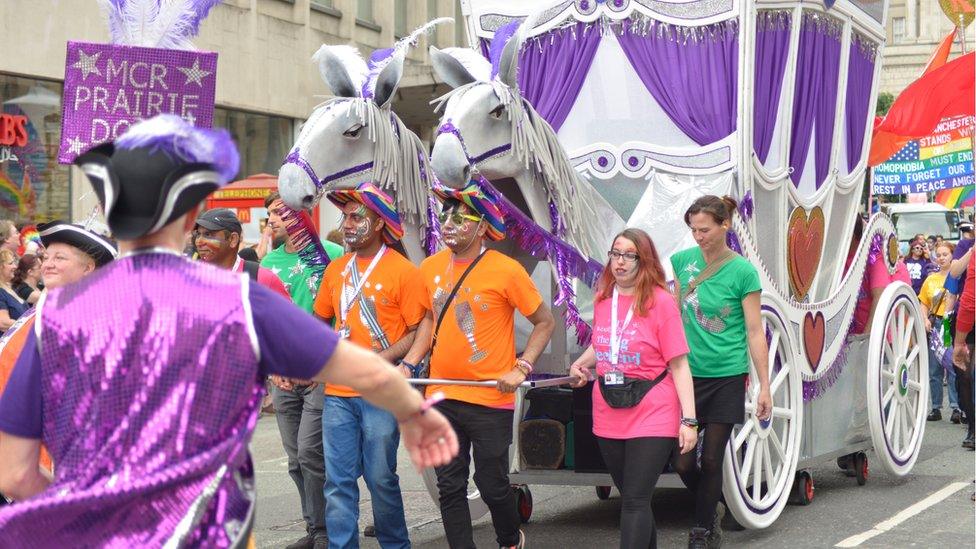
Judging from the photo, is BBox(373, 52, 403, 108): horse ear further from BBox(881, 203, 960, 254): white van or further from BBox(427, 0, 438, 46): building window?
BBox(881, 203, 960, 254): white van

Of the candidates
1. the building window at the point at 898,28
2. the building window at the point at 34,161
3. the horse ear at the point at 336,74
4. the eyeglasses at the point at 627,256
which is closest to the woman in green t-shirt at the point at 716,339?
the eyeglasses at the point at 627,256

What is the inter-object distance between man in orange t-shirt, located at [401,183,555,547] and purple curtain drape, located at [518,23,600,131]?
1700mm

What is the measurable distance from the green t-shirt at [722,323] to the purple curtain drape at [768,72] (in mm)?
1220

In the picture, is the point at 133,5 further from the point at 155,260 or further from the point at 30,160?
the point at 30,160

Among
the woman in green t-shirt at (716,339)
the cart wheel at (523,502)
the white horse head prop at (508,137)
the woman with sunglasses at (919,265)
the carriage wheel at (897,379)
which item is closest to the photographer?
the white horse head prop at (508,137)

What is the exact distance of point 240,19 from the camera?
2039 centimetres

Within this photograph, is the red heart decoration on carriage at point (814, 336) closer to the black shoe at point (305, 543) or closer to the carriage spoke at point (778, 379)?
the carriage spoke at point (778, 379)

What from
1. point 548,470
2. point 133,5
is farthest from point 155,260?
point 548,470

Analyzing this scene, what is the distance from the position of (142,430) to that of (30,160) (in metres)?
15.2

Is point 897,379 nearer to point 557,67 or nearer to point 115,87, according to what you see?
point 557,67

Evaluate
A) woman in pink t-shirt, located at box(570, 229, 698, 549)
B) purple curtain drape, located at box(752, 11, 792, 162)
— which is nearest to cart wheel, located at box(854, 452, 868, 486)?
purple curtain drape, located at box(752, 11, 792, 162)

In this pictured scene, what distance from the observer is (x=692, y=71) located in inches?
304

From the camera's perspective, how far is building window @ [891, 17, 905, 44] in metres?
84.7

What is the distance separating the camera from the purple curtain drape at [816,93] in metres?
8.20
